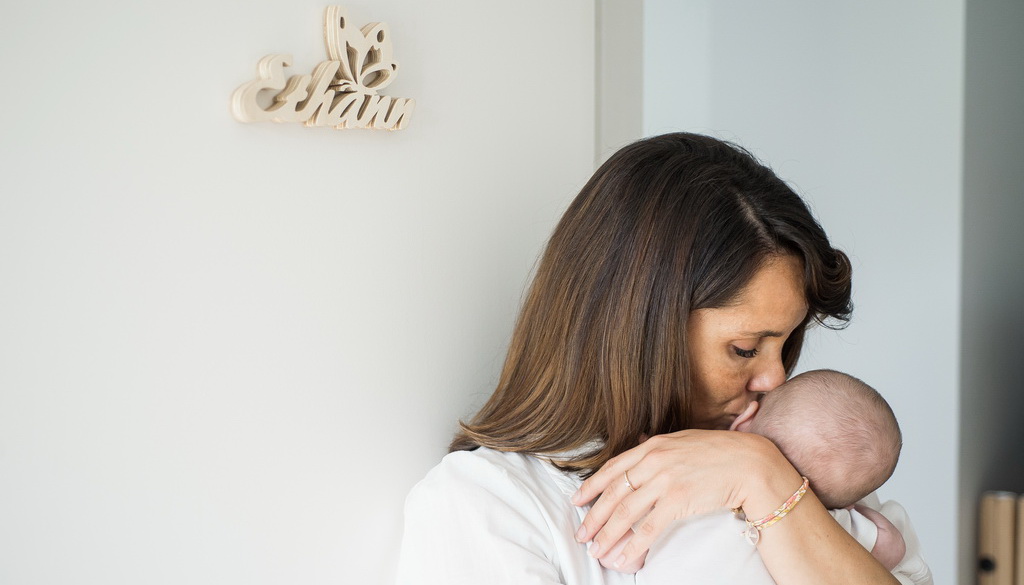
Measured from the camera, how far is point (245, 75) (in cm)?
93

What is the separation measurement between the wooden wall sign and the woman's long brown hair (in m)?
0.34

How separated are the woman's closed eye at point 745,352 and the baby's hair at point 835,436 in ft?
0.31

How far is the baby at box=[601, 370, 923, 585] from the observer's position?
1219mm

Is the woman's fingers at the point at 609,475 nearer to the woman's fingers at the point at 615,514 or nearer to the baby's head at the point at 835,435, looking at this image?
the woman's fingers at the point at 615,514

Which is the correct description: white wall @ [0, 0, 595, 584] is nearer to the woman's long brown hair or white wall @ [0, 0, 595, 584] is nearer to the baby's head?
the woman's long brown hair

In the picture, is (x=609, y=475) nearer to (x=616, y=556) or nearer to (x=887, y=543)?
(x=616, y=556)

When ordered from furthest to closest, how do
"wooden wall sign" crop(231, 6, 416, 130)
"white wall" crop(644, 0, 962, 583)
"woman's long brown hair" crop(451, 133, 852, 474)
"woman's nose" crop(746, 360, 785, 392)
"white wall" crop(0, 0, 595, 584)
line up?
"white wall" crop(644, 0, 962, 583)
"woman's nose" crop(746, 360, 785, 392)
"woman's long brown hair" crop(451, 133, 852, 474)
"wooden wall sign" crop(231, 6, 416, 130)
"white wall" crop(0, 0, 595, 584)

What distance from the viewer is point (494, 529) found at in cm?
116

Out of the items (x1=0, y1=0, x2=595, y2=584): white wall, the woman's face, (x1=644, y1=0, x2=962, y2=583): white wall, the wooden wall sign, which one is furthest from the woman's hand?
(x1=644, y1=0, x2=962, y2=583): white wall

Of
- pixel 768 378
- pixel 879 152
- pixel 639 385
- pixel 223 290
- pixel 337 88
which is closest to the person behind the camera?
pixel 223 290

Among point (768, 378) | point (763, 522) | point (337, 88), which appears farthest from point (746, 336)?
point (337, 88)

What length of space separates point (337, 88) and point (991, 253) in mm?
2349

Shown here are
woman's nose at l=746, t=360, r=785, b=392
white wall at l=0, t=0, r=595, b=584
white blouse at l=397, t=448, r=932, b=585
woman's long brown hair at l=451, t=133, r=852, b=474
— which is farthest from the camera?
woman's nose at l=746, t=360, r=785, b=392

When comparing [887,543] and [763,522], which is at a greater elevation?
[763,522]
